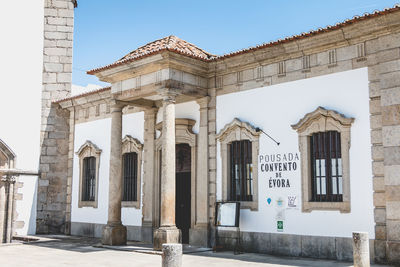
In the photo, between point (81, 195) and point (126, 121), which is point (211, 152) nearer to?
point (126, 121)

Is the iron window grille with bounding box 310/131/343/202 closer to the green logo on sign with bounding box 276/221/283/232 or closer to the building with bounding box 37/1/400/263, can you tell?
the building with bounding box 37/1/400/263

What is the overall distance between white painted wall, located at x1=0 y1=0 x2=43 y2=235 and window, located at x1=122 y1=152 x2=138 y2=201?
392 cm

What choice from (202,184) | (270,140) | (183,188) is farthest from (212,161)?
(270,140)

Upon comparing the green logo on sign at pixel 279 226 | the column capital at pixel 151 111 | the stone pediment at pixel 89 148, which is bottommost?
the green logo on sign at pixel 279 226

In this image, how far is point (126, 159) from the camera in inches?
631

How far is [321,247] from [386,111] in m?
3.33

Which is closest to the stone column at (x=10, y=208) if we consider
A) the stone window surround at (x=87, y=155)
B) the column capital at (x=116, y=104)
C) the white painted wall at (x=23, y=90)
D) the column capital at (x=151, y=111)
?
the white painted wall at (x=23, y=90)

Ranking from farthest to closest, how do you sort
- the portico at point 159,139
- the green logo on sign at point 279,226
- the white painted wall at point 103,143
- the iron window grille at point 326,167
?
the white painted wall at point 103,143 < the portico at point 159,139 < the green logo on sign at point 279,226 < the iron window grille at point 326,167

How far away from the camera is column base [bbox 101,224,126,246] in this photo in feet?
43.9

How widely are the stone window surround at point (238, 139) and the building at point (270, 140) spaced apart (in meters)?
0.03

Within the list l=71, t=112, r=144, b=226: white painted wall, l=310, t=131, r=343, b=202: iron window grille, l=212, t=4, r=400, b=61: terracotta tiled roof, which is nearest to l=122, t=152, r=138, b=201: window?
l=71, t=112, r=144, b=226: white painted wall

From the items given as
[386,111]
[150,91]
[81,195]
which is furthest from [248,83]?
[81,195]

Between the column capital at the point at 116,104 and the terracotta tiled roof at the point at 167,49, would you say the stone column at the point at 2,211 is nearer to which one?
the column capital at the point at 116,104

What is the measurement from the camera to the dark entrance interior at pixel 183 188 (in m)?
14.1
